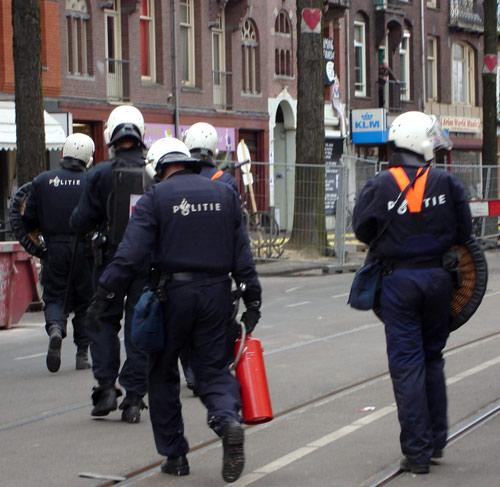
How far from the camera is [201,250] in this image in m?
6.89

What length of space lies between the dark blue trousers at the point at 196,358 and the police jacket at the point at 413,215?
86 cm

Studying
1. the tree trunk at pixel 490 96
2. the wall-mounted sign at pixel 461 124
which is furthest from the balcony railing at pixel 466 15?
the tree trunk at pixel 490 96

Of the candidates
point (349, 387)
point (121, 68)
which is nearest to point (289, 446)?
point (349, 387)

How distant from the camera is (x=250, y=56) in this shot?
37125 millimetres

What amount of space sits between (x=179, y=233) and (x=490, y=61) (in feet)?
97.8

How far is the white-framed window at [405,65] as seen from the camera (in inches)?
1812

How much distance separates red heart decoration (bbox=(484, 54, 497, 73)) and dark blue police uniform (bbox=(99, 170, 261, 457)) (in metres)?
29.5

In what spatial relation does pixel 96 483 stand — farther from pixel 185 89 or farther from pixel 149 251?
pixel 185 89

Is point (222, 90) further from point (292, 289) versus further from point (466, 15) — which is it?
point (466, 15)

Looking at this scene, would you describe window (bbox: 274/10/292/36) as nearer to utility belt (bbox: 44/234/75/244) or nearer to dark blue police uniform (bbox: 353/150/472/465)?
utility belt (bbox: 44/234/75/244)

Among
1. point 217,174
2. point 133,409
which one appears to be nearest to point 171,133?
point 217,174

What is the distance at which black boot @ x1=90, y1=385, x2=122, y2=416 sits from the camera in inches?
354

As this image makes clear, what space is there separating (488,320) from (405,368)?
8200mm

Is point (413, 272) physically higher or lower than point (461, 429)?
higher
